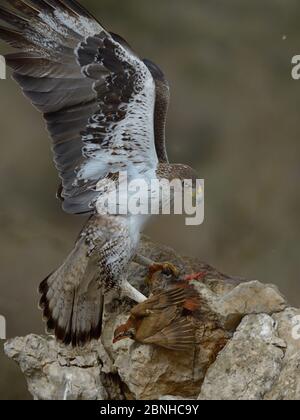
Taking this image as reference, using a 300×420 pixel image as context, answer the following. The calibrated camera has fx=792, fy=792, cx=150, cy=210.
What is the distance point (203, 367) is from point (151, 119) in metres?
1.19

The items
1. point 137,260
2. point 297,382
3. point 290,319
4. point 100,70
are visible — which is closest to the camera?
point 297,382

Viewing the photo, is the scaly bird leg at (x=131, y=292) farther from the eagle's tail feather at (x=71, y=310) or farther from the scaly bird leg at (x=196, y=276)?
the scaly bird leg at (x=196, y=276)

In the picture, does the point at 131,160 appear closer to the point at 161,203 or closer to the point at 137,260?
the point at 161,203

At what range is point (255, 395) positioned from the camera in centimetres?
325

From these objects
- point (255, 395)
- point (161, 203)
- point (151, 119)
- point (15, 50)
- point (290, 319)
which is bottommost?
point (255, 395)

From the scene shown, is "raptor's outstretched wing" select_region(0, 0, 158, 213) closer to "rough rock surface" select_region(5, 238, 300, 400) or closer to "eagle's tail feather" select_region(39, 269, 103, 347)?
"eagle's tail feather" select_region(39, 269, 103, 347)

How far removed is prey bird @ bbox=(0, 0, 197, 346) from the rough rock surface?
7.2 inches

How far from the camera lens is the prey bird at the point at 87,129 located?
377 centimetres

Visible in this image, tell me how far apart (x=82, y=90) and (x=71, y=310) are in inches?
41.9

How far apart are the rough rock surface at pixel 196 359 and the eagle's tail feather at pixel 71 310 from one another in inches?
2.4

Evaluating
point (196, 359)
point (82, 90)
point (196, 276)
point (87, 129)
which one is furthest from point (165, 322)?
point (82, 90)

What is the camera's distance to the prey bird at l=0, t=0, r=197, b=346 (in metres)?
3.77

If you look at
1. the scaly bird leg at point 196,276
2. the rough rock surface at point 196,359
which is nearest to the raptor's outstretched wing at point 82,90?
the scaly bird leg at point 196,276

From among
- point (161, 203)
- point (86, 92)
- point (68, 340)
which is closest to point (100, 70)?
point (86, 92)
